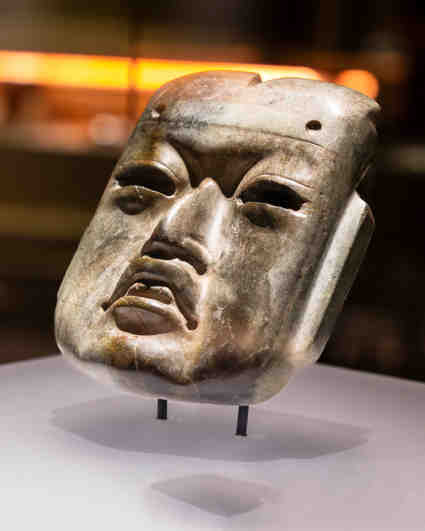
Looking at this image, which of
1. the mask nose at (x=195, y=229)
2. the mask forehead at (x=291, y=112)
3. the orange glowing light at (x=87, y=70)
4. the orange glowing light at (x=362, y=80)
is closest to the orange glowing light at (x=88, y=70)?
the orange glowing light at (x=87, y=70)

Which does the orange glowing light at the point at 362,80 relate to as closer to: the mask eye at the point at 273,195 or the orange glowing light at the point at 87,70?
the orange glowing light at the point at 87,70

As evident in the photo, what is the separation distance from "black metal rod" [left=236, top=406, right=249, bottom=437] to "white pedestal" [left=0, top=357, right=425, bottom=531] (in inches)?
1.1

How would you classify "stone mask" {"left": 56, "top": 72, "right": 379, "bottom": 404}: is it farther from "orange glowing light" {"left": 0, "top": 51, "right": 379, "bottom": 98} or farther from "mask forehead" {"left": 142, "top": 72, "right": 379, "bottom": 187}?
"orange glowing light" {"left": 0, "top": 51, "right": 379, "bottom": 98}

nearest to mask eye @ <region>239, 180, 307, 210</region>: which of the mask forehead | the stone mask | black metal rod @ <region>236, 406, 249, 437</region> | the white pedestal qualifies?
the stone mask

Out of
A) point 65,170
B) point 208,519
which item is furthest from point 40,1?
point 208,519

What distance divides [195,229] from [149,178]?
284 millimetres

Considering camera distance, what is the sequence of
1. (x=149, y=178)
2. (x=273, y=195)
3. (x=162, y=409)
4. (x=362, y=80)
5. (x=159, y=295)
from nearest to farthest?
1. (x=159, y=295)
2. (x=273, y=195)
3. (x=149, y=178)
4. (x=162, y=409)
5. (x=362, y=80)

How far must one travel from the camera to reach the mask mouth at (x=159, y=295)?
9.34 feet

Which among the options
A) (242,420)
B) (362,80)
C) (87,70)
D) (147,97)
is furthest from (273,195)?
(87,70)

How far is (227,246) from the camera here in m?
2.93

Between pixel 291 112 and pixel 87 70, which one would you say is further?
pixel 87 70

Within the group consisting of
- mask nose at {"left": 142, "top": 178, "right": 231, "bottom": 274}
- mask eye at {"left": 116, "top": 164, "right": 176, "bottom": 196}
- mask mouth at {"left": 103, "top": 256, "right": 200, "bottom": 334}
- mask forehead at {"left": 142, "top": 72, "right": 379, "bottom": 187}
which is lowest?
mask mouth at {"left": 103, "top": 256, "right": 200, "bottom": 334}

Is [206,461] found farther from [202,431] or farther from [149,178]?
[149,178]

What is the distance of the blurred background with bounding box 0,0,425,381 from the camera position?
15.3 ft
